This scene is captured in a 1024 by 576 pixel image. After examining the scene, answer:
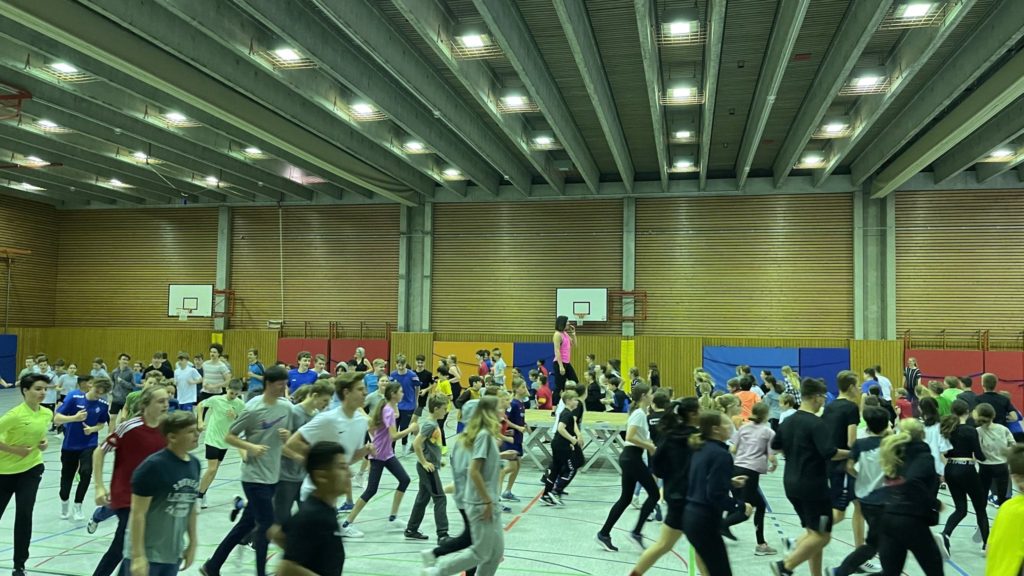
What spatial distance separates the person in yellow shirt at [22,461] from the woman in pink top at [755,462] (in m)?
6.96

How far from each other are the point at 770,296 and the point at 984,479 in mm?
15841

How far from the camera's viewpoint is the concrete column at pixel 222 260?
27641 millimetres

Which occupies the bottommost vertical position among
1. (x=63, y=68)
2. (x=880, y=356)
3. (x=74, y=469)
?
(x=74, y=469)

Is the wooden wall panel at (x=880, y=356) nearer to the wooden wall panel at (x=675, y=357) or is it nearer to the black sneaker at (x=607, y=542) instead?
the wooden wall panel at (x=675, y=357)

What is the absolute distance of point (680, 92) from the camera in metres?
16.0

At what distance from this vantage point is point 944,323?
22.4 m

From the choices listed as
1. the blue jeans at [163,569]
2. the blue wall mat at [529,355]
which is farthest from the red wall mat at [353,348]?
the blue jeans at [163,569]

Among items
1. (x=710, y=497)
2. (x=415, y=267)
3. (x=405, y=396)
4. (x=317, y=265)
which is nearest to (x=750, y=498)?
(x=710, y=497)

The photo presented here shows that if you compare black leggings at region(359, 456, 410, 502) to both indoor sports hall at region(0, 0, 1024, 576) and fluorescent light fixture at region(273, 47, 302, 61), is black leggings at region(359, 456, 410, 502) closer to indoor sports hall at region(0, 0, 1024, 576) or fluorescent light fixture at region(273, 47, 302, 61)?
indoor sports hall at region(0, 0, 1024, 576)

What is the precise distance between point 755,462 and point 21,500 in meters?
7.28

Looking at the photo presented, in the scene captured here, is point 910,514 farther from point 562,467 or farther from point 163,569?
point 562,467

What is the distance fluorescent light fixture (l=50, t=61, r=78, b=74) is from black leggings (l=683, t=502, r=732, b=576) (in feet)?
47.1

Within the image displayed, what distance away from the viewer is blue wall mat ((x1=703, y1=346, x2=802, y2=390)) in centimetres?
2298

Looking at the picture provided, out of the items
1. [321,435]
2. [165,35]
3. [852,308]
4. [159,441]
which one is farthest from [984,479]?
[852,308]
